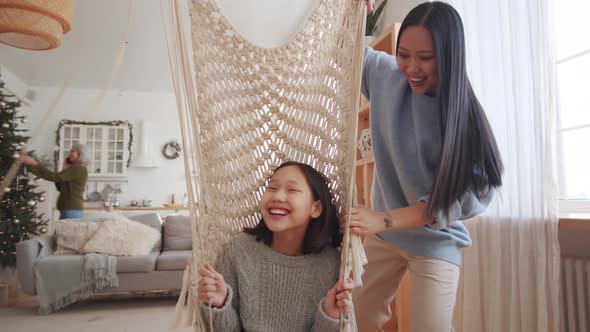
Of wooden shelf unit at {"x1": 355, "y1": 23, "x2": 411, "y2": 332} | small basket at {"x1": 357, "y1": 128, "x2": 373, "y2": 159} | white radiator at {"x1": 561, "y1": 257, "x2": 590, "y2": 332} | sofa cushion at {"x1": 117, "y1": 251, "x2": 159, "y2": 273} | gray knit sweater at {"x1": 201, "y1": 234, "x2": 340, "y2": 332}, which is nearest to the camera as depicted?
gray knit sweater at {"x1": 201, "y1": 234, "x2": 340, "y2": 332}

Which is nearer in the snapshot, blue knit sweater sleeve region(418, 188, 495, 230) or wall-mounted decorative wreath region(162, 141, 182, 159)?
blue knit sweater sleeve region(418, 188, 495, 230)

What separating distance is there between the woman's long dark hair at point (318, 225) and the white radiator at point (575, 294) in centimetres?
80

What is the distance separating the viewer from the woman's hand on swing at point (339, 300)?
82 centimetres

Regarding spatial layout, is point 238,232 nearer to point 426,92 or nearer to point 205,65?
point 205,65

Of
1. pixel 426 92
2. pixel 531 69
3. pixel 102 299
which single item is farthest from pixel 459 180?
pixel 102 299

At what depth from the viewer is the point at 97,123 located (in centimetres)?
590

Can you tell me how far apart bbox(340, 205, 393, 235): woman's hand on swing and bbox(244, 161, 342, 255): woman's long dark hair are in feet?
0.54

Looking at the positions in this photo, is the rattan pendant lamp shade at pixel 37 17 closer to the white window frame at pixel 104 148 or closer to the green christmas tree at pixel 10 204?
the green christmas tree at pixel 10 204

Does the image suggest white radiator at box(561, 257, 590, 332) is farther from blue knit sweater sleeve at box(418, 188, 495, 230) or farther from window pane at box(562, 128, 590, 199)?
blue knit sweater sleeve at box(418, 188, 495, 230)

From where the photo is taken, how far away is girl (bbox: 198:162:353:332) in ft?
3.08

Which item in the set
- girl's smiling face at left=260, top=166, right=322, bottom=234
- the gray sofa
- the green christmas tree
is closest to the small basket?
girl's smiling face at left=260, top=166, right=322, bottom=234

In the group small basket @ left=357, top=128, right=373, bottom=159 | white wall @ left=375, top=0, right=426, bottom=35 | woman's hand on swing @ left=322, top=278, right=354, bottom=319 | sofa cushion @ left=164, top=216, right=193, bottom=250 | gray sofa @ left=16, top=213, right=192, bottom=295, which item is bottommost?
gray sofa @ left=16, top=213, right=192, bottom=295

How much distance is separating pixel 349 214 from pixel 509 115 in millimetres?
970

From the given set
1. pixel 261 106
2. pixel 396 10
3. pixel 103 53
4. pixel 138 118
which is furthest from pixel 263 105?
pixel 138 118
